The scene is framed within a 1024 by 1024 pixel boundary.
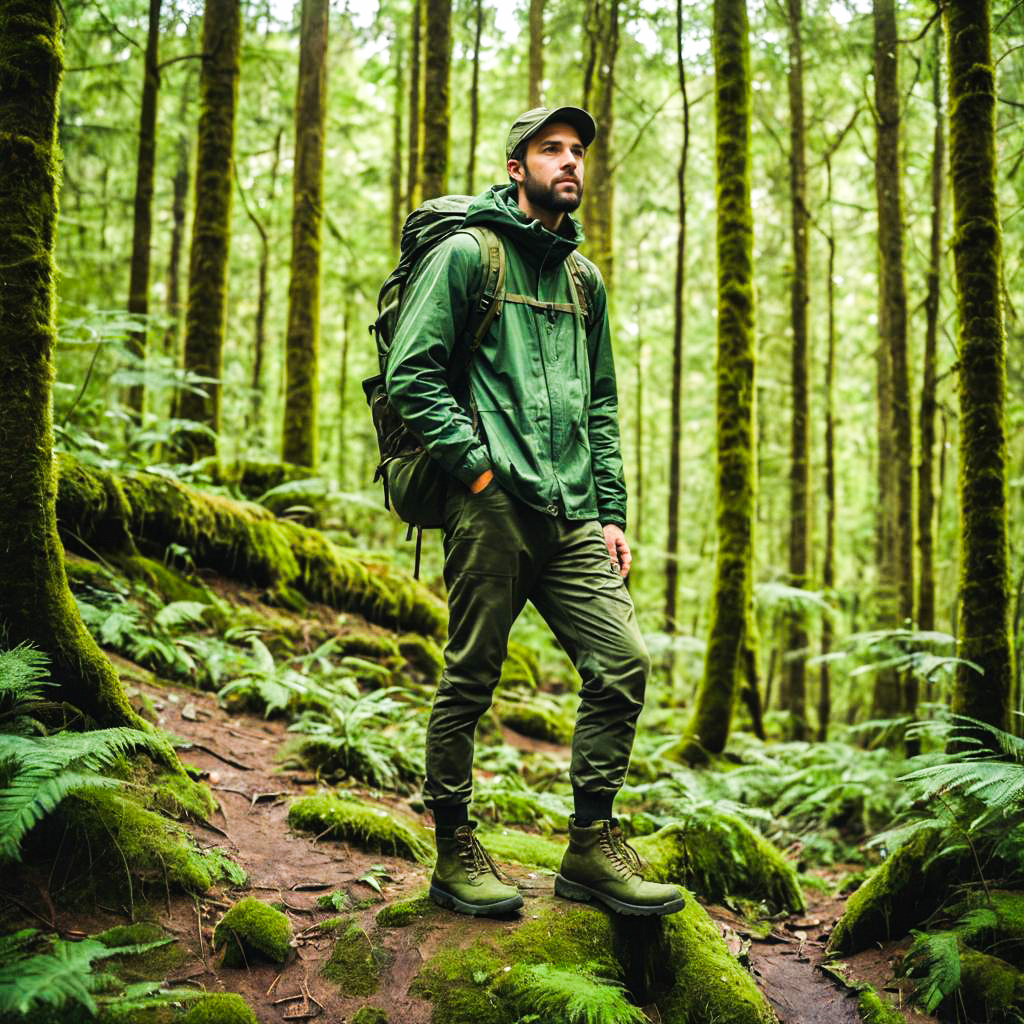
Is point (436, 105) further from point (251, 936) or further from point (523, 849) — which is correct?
point (251, 936)

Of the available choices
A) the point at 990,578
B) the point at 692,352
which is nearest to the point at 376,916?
the point at 990,578

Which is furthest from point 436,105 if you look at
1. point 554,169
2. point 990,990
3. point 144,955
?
point 990,990

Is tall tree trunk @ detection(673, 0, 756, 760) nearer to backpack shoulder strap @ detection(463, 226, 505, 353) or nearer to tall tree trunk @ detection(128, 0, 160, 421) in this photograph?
backpack shoulder strap @ detection(463, 226, 505, 353)

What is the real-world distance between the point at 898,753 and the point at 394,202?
48.8 feet

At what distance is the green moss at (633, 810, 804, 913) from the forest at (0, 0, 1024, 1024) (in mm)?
28

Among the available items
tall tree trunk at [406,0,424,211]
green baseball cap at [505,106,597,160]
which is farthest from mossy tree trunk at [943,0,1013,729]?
tall tree trunk at [406,0,424,211]

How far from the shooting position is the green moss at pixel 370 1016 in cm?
312

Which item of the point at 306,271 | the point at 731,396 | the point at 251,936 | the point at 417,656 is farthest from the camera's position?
the point at 306,271

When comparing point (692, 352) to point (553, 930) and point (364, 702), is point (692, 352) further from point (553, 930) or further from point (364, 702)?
point (553, 930)

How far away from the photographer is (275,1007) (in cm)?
316

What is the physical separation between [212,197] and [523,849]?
10236 millimetres

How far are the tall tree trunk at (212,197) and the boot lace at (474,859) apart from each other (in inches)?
354

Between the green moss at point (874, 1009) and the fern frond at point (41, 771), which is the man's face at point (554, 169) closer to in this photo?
the fern frond at point (41, 771)

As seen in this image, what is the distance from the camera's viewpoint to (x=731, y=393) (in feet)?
30.6
